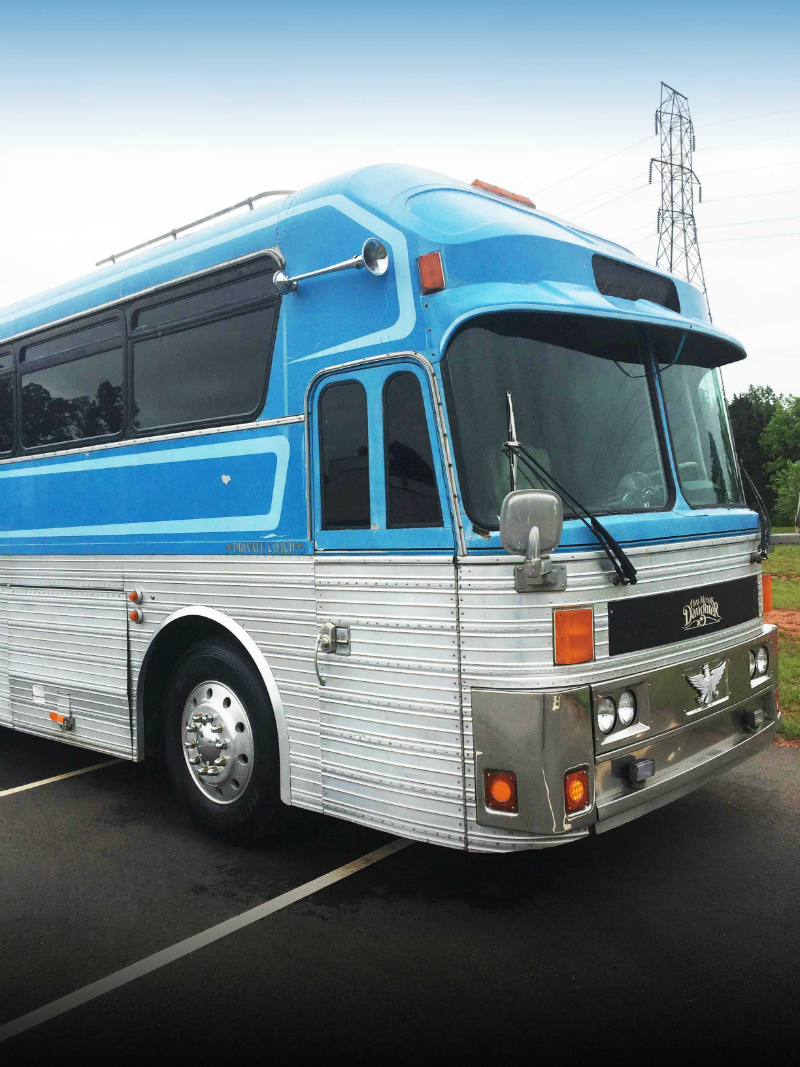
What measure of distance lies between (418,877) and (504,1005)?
115 centimetres

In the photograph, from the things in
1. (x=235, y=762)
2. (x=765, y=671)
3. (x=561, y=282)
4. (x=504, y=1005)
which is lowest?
(x=504, y=1005)

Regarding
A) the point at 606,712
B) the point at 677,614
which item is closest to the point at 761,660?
the point at 677,614

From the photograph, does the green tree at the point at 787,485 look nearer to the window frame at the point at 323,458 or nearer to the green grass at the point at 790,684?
the green grass at the point at 790,684

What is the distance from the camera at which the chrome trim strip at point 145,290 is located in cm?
459

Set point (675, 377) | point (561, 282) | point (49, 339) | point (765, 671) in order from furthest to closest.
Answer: point (49, 339) → point (765, 671) → point (675, 377) → point (561, 282)

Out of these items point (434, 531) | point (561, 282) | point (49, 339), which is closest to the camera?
point (434, 531)

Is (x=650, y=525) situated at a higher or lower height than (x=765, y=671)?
higher

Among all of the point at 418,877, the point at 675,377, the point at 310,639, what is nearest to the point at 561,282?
the point at 675,377

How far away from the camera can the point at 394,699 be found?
Result: 3.91m

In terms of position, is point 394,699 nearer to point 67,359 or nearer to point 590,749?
point 590,749

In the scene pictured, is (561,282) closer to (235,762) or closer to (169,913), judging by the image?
(235,762)

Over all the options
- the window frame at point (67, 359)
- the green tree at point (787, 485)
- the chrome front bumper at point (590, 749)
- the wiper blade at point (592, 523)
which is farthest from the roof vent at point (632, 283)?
the green tree at point (787, 485)

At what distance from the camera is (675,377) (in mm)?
4598

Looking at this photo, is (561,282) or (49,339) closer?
(561,282)
